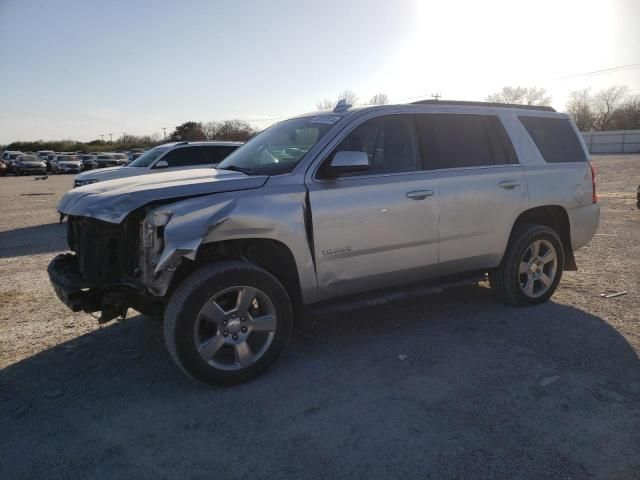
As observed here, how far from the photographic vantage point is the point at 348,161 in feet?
11.9

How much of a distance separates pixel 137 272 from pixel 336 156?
1.68m

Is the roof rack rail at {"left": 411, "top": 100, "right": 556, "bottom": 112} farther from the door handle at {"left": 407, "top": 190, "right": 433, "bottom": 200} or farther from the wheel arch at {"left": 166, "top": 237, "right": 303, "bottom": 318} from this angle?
the wheel arch at {"left": 166, "top": 237, "right": 303, "bottom": 318}

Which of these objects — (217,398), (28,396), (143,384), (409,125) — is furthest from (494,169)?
(28,396)

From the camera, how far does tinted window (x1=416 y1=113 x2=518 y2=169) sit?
436cm

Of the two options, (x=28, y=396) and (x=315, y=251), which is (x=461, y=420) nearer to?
(x=315, y=251)

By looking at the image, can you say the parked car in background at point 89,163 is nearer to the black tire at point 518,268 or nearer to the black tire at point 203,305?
the black tire at point 518,268

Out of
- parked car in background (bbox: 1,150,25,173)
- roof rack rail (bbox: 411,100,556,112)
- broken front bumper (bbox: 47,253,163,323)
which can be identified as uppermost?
parked car in background (bbox: 1,150,25,173)

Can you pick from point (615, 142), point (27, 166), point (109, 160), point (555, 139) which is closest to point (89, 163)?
point (109, 160)

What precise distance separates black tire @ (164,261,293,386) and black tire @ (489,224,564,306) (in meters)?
2.49

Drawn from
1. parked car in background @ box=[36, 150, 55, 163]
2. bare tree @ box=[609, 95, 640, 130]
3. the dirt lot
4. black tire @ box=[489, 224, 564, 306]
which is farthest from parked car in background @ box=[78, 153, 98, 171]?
bare tree @ box=[609, 95, 640, 130]

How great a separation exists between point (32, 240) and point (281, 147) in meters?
7.28

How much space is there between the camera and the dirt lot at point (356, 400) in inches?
101

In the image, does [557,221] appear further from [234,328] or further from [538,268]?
[234,328]

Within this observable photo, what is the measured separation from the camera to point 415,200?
4.09 meters
